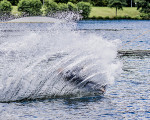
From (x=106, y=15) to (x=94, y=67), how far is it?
12636 cm

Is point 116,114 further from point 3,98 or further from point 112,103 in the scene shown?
point 3,98

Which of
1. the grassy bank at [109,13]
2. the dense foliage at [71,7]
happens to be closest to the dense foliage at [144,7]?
the grassy bank at [109,13]

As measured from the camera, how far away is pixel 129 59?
96.8ft

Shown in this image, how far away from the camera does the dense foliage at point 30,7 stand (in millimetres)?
130625

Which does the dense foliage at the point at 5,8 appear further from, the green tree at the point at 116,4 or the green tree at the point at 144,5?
the green tree at the point at 144,5

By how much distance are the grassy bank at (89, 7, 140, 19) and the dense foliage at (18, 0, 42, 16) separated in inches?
811

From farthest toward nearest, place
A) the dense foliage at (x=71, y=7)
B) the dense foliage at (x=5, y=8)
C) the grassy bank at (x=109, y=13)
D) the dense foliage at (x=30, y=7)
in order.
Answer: the grassy bank at (x=109, y=13) < the dense foliage at (x=71, y=7) < the dense foliage at (x=5, y=8) < the dense foliage at (x=30, y=7)

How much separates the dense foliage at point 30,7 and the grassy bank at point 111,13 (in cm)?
2059

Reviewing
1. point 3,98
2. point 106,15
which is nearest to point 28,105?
point 3,98

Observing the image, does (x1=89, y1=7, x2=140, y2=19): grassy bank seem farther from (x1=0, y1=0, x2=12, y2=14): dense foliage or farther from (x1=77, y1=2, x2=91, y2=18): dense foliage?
(x1=0, y1=0, x2=12, y2=14): dense foliage

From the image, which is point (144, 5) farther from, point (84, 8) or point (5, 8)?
point (5, 8)

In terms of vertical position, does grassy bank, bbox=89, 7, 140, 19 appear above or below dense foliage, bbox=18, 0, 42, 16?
below

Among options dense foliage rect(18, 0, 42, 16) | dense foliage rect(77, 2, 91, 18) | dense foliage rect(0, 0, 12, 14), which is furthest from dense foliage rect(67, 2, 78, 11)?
dense foliage rect(0, 0, 12, 14)

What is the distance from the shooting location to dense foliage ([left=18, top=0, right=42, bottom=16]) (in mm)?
130625
